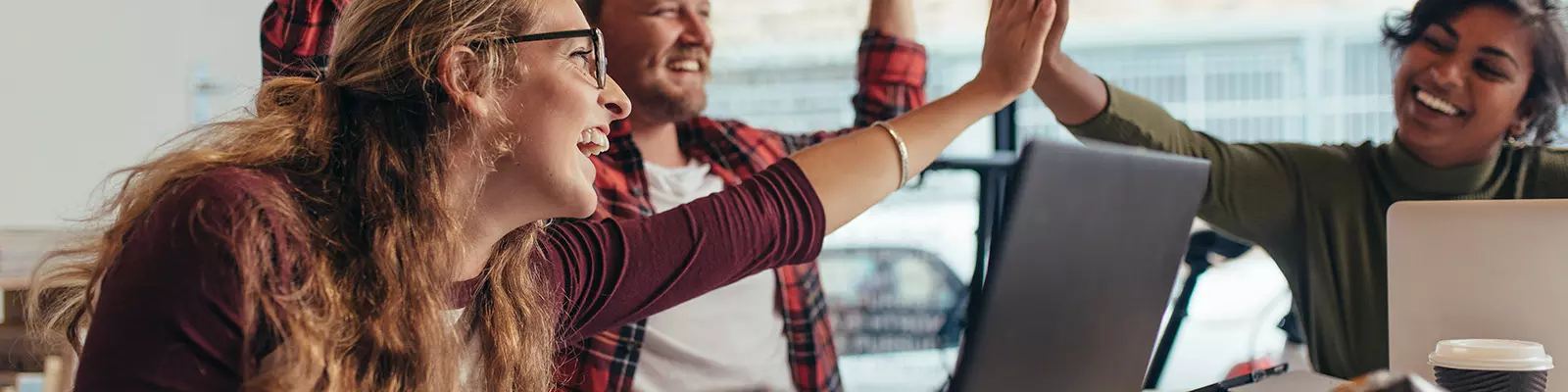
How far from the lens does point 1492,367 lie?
36.3 inches

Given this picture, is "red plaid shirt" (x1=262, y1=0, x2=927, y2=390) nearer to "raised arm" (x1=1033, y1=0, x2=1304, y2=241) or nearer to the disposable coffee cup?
"raised arm" (x1=1033, y1=0, x2=1304, y2=241)

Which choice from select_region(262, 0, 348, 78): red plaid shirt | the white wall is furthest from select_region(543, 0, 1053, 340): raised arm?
the white wall

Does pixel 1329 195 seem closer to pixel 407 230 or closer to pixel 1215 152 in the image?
pixel 1215 152

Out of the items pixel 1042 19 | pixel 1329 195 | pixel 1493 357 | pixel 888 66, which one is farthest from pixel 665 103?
pixel 1493 357

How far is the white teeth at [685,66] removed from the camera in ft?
5.10

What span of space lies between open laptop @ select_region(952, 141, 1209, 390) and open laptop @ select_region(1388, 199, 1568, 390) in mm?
259

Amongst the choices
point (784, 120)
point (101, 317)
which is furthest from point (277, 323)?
point (784, 120)

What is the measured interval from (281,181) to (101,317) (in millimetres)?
129

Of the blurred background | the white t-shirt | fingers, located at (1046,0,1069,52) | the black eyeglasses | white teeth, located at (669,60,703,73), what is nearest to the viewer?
the black eyeglasses

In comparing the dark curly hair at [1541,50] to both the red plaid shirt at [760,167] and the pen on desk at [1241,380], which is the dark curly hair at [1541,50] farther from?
the red plaid shirt at [760,167]

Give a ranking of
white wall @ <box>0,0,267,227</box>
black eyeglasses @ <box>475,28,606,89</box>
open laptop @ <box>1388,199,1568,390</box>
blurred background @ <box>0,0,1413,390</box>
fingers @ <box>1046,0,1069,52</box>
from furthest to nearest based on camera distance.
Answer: blurred background @ <box>0,0,1413,390</box> → white wall @ <box>0,0,267,227</box> → fingers @ <box>1046,0,1069,52</box> → open laptop @ <box>1388,199,1568,390</box> → black eyeglasses @ <box>475,28,606,89</box>

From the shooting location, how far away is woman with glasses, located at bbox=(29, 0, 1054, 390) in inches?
26.3

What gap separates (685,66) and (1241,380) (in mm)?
800

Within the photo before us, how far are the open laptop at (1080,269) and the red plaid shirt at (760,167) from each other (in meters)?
0.61
